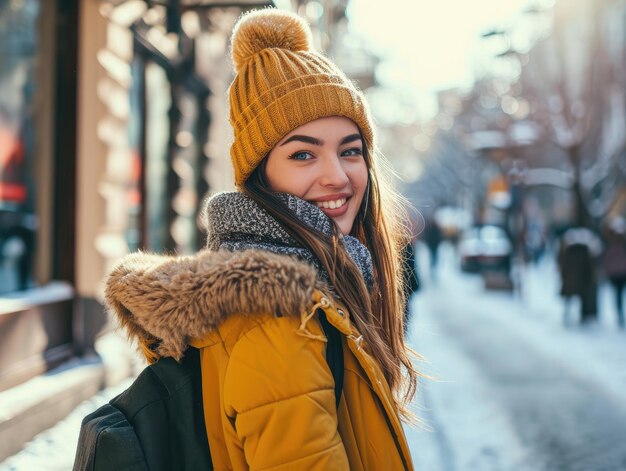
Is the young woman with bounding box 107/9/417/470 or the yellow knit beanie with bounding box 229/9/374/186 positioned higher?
the yellow knit beanie with bounding box 229/9/374/186

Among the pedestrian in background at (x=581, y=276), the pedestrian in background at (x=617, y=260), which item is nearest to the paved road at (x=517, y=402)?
the pedestrian in background at (x=581, y=276)

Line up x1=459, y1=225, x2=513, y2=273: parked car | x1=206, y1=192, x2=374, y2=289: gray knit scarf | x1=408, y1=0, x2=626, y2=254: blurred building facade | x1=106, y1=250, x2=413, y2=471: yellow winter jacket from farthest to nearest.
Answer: x1=459, y1=225, x2=513, y2=273: parked car, x1=408, y1=0, x2=626, y2=254: blurred building facade, x1=206, y1=192, x2=374, y2=289: gray knit scarf, x1=106, y1=250, x2=413, y2=471: yellow winter jacket

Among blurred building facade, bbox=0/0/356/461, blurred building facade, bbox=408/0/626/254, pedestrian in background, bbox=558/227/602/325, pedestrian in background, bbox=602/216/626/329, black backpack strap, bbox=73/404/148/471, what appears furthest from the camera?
blurred building facade, bbox=408/0/626/254

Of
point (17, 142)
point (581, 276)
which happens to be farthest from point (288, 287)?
point (581, 276)

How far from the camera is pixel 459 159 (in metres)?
49.5

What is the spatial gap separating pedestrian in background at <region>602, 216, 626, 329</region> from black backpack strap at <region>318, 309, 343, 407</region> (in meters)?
12.0

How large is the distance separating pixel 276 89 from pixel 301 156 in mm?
198

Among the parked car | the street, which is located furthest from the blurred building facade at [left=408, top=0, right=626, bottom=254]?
the street

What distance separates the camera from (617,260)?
1234cm

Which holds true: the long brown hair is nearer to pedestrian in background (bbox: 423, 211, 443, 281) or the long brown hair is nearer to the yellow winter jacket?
the yellow winter jacket

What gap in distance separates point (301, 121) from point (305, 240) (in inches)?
13.3

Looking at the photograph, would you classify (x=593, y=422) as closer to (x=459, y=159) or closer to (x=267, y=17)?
(x=267, y=17)

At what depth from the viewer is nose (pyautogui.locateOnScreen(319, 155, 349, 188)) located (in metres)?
1.82

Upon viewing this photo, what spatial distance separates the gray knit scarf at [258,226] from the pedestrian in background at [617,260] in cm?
1182
